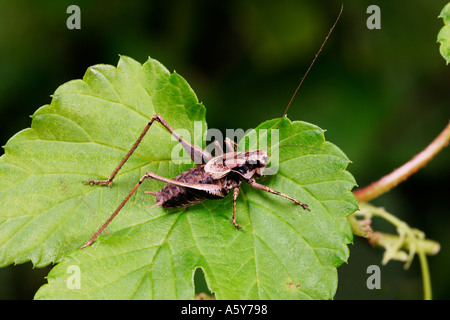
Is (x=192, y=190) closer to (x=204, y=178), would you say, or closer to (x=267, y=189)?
(x=204, y=178)

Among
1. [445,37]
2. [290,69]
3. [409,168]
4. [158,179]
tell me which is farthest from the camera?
[290,69]

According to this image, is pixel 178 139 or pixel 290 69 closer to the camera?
pixel 178 139

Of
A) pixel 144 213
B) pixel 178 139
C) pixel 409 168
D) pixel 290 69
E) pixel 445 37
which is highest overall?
pixel 290 69

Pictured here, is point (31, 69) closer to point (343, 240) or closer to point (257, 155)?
point (257, 155)

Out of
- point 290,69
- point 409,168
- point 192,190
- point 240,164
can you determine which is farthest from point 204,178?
point 290,69

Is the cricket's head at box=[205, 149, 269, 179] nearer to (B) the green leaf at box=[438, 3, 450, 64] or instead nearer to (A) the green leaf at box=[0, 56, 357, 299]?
(A) the green leaf at box=[0, 56, 357, 299]

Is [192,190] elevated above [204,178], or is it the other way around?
[204,178]

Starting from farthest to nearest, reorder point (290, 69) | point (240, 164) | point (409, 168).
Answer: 1. point (290, 69)
2. point (240, 164)
3. point (409, 168)
